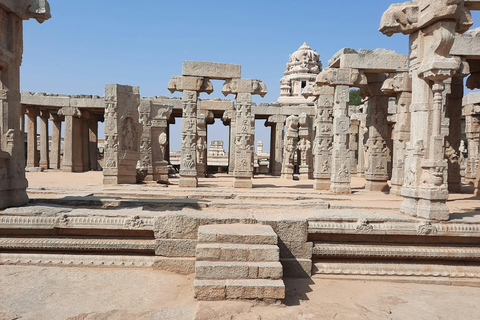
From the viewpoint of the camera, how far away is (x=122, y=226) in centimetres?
465

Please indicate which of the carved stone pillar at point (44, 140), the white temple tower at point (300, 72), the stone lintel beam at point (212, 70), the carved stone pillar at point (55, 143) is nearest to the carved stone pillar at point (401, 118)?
the stone lintel beam at point (212, 70)

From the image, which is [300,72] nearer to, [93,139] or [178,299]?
[93,139]

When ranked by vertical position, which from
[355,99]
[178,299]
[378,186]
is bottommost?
[178,299]

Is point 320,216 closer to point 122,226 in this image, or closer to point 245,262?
point 245,262

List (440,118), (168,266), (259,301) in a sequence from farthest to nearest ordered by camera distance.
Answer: (440,118)
(168,266)
(259,301)

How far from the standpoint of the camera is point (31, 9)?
5.30 meters

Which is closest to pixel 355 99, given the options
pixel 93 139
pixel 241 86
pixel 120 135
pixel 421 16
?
pixel 93 139

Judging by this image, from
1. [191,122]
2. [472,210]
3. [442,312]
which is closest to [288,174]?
[191,122]

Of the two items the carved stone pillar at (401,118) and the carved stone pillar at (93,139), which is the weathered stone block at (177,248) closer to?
the carved stone pillar at (401,118)

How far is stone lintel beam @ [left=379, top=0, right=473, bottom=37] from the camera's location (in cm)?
489

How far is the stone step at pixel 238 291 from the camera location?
3469 millimetres

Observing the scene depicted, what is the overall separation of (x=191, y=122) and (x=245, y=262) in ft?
27.8

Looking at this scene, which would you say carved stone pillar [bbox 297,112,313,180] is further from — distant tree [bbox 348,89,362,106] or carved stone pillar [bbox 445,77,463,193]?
distant tree [bbox 348,89,362,106]

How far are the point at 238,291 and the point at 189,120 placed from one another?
8786 mm
